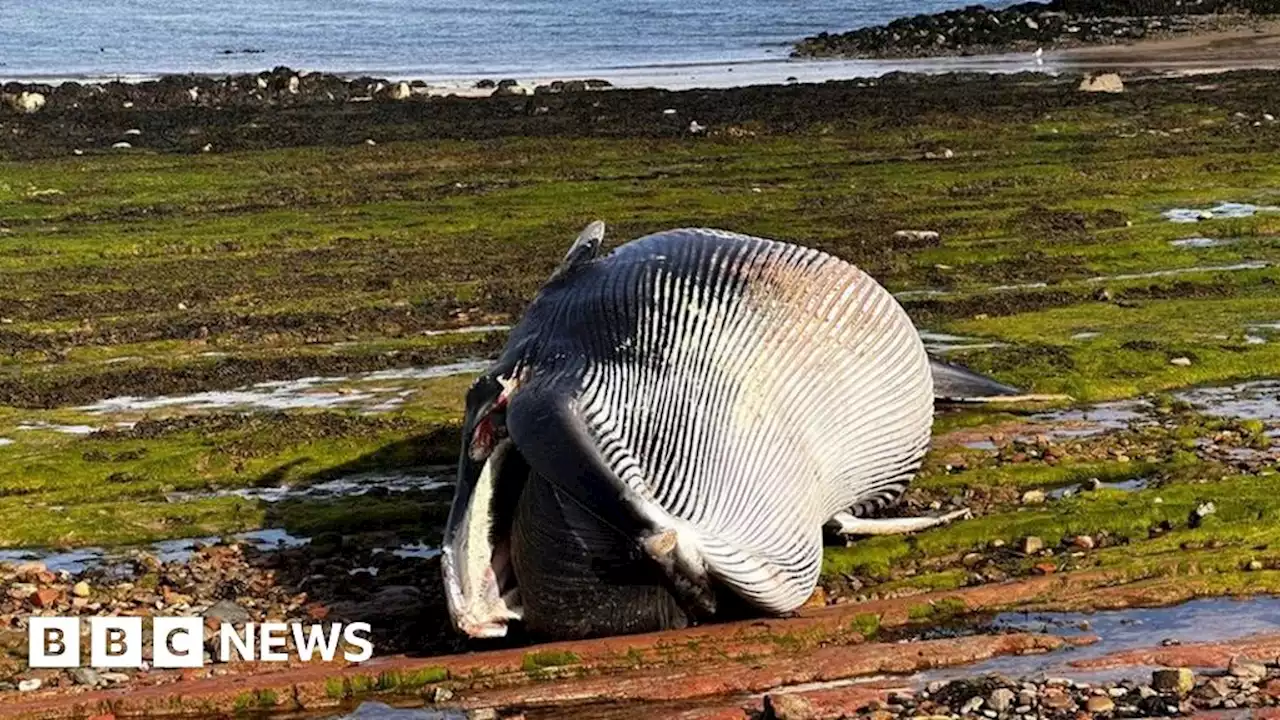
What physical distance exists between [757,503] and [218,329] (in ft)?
44.2

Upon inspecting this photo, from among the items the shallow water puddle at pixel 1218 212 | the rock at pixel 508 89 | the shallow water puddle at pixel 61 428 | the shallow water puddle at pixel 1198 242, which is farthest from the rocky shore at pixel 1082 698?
the rock at pixel 508 89

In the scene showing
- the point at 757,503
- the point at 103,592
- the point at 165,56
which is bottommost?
the point at 165,56

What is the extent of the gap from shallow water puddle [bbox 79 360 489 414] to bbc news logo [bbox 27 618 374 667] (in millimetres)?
6550

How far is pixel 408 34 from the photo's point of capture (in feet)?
306

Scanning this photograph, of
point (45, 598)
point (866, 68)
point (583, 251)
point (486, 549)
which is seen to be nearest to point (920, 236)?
point (583, 251)

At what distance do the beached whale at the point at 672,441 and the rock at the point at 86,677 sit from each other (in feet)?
6.29

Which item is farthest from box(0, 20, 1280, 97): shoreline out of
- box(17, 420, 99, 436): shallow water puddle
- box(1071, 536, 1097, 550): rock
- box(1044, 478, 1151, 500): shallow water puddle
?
box(1071, 536, 1097, 550): rock

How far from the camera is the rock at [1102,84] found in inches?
2063

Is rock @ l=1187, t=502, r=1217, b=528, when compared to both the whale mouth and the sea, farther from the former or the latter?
Result: the sea

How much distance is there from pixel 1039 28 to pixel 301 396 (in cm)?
6257

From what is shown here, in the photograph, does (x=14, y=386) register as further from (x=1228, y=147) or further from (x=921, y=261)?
(x=1228, y=147)

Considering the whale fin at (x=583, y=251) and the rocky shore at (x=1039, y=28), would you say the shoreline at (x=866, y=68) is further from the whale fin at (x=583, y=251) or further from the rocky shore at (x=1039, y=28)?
the whale fin at (x=583, y=251)

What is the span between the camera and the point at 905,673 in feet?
37.1

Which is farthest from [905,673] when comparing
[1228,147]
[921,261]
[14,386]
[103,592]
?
[1228,147]
